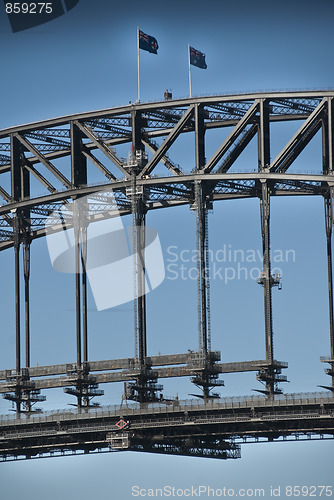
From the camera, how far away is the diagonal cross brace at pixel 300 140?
498 ft

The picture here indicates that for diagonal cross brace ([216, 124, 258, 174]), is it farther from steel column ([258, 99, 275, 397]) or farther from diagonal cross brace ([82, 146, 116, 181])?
diagonal cross brace ([82, 146, 116, 181])

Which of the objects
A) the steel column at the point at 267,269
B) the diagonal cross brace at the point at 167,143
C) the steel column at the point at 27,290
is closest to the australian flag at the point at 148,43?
the diagonal cross brace at the point at 167,143

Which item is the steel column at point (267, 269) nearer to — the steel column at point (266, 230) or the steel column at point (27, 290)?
the steel column at point (266, 230)

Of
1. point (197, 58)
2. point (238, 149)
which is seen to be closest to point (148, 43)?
point (197, 58)

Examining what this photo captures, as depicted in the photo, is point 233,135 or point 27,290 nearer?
point 233,135

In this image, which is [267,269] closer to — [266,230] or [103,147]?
[266,230]

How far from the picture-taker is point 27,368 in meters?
165

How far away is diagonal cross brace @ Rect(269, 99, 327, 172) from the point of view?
15188cm

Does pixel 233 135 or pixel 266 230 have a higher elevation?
pixel 233 135

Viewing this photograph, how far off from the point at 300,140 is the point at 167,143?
13.5m

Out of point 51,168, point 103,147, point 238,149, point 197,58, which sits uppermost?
point 197,58

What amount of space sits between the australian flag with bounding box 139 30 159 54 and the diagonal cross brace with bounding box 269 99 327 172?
1899 cm

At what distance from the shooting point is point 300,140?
153875 mm

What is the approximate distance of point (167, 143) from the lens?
517ft
